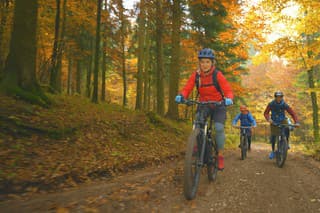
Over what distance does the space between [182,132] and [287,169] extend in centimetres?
529

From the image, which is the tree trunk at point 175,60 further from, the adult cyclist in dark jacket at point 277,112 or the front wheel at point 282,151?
the front wheel at point 282,151

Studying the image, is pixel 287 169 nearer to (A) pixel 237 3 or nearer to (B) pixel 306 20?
(B) pixel 306 20

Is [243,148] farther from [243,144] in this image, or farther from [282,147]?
[282,147]

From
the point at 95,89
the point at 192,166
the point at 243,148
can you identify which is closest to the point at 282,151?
the point at 243,148

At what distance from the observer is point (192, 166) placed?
4.27 meters

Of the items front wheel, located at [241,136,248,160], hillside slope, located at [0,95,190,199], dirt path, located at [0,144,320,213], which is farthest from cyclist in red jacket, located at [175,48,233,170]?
front wheel, located at [241,136,248,160]

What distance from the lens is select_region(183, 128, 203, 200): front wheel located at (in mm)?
3955

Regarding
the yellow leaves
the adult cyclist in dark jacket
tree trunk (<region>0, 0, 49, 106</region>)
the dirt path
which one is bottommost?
the dirt path

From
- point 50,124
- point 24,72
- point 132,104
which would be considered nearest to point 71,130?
point 50,124

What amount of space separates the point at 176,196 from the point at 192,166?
0.56 m

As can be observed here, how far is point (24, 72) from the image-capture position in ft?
25.6

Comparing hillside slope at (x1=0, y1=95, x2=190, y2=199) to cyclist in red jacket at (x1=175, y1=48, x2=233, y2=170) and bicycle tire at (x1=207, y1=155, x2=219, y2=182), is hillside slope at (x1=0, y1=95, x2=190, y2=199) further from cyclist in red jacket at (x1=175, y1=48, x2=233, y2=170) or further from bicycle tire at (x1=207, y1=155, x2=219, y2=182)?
cyclist in red jacket at (x1=175, y1=48, x2=233, y2=170)

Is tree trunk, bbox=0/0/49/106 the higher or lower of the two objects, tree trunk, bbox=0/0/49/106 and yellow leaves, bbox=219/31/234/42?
the lower

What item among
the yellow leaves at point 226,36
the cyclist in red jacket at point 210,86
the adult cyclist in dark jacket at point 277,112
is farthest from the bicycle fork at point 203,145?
the yellow leaves at point 226,36
